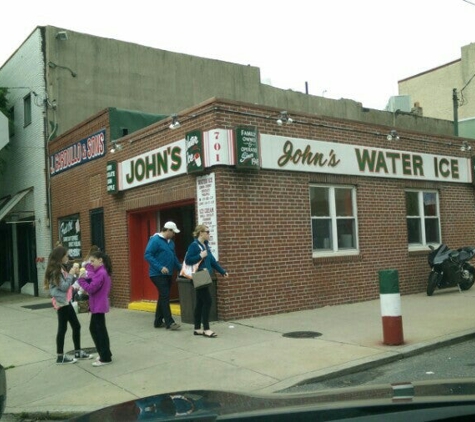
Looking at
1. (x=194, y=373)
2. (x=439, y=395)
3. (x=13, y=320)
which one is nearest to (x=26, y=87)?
(x=13, y=320)

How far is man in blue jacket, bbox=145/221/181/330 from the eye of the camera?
943cm

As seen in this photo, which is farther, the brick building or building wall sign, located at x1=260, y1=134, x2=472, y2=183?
building wall sign, located at x1=260, y1=134, x2=472, y2=183

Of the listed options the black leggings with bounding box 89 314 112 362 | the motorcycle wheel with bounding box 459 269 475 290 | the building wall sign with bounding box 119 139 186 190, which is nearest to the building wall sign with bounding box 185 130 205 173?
the building wall sign with bounding box 119 139 186 190

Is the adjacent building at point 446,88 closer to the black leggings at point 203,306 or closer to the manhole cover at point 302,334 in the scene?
the manhole cover at point 302,334

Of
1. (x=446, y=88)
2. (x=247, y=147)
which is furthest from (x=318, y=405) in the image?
(x=446, y=88)

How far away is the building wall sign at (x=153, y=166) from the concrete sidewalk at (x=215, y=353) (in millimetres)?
2960

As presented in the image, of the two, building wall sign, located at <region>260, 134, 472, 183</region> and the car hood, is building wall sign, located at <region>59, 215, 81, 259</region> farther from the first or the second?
the car hood

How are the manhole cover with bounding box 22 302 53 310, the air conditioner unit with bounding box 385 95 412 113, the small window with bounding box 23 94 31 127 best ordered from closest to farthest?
the manhole cover with bounding box 22 302 53 310 < the small window with bounding box 23 94 31 127 < the air conditioner unit with bounding box 385 95 412 113

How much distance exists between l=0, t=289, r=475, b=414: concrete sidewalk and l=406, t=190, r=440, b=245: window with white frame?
276cm

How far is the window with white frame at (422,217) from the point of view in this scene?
44.8ft

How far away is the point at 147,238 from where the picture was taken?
12.9 metres

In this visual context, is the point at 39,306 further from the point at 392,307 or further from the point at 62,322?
the point at 392,307

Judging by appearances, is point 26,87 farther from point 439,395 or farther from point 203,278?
point 439,395

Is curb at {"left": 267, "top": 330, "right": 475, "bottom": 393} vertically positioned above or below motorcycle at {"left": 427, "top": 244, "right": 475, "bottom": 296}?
below
